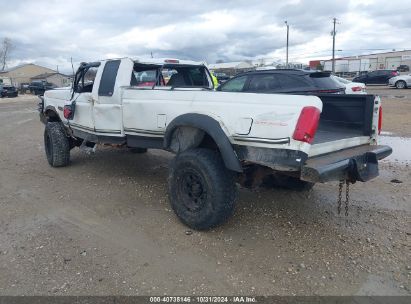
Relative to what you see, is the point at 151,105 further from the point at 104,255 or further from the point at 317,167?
the point at 317,167

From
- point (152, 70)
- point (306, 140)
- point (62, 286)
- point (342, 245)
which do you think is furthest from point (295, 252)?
point (152, 70)

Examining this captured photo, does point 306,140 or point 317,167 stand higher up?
point 306,140

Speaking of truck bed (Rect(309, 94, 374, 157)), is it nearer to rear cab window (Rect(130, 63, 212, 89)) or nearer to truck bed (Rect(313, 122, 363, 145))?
truck bed (Rect(313, 122, 363, 145))

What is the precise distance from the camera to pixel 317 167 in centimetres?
333

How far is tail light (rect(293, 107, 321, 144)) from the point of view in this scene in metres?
3.27

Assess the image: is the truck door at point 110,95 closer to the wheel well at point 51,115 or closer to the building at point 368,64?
the wheel well at point 51,115

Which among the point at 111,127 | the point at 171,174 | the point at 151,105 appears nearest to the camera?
the point at 171,174

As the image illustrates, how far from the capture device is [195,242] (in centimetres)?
396

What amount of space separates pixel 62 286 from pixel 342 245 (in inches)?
106

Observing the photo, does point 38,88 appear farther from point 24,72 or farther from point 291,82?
point 24,72

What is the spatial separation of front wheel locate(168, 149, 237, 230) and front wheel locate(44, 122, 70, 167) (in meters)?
3.38

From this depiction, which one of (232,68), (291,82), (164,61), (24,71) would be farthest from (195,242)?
(24,71)

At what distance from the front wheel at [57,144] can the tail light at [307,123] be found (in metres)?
4.95

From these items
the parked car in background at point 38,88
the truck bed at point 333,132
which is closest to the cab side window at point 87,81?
the truck bed at point 333,132
